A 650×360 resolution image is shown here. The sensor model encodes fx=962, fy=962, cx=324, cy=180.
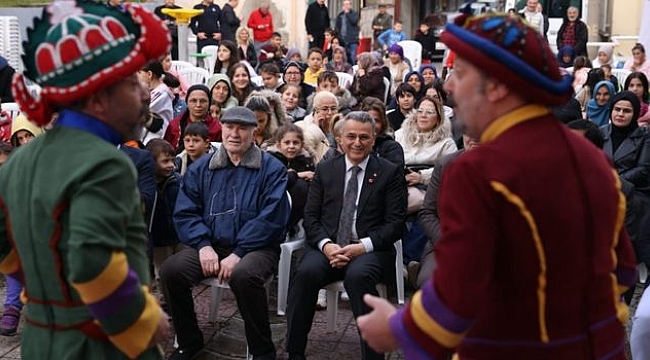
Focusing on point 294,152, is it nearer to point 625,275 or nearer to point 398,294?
point 398,294

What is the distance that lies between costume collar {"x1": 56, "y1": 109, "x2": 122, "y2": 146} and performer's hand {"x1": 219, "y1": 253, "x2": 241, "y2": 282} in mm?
2891

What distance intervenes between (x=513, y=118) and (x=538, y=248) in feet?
1.10

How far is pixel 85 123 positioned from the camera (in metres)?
2.69

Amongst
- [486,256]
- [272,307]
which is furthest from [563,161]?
[272,307]

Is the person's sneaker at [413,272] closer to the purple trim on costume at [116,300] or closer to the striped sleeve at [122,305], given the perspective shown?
the striped sleeve at [122,305]

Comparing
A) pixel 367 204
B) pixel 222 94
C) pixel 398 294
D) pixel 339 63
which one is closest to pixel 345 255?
pixel 367 204

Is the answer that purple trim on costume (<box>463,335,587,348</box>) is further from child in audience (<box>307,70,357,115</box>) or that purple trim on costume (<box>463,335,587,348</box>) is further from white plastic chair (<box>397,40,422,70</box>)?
white plastic chair (<box>397,40,422,70</box>)

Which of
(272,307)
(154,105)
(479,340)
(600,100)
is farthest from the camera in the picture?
(600,100)

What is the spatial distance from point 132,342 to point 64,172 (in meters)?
0.50

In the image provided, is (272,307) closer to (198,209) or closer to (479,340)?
(198,209)

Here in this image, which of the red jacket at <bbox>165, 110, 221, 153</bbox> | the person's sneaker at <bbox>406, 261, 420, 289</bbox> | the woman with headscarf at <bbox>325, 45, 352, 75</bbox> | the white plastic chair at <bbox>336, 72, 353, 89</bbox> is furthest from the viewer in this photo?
the woman with headscarf at <bbox>325, 45, 352, 75</bbox>

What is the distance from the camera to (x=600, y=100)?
9.93 metres

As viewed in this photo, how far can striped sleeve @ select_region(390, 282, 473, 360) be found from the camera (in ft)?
7.70

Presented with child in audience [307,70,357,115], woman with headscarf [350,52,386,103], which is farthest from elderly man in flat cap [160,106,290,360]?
woman with headscarf [350,52,386,103]
